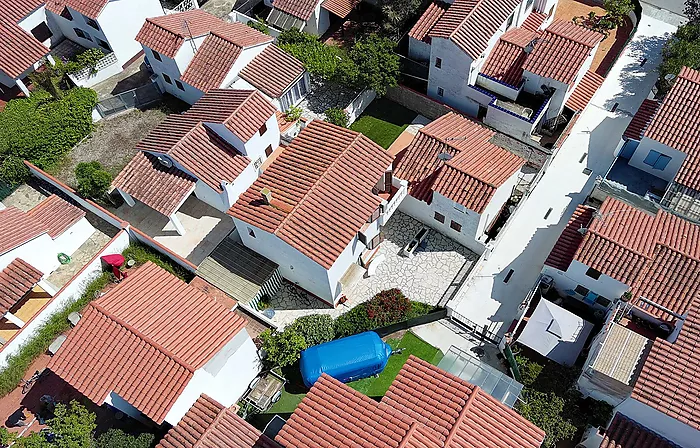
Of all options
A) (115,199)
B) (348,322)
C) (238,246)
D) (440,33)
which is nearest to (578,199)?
(440,33)

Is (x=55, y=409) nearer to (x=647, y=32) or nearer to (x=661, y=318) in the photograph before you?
(x=661, y=318)

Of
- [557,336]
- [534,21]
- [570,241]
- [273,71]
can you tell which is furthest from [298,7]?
[557,336]

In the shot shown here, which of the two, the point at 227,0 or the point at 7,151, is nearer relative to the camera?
the point at 7,151

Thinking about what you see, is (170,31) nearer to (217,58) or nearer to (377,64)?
(217,58)

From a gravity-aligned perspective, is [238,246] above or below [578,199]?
below

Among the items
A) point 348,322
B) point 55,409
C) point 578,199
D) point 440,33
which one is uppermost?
point 440,33

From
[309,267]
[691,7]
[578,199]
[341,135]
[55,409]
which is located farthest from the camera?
[691,7]

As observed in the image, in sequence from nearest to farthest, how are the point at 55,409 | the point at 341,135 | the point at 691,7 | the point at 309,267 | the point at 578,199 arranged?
the point at 55,409
the point at 309,267
the point at 341,135
the point at 578,199
the point at 691,7

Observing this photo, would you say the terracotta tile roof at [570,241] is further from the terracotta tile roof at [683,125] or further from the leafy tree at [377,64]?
the leafy tree at [377,64]
